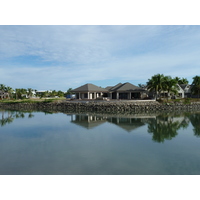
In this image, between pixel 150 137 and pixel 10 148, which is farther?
pixel 150 137

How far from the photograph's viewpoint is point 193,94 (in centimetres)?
6175

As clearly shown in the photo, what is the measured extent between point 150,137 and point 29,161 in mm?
11348

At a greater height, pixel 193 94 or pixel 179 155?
pixel 193 94

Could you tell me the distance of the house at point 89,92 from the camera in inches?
1966

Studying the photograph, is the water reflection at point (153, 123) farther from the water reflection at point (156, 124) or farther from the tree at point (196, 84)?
the tree at point (196, 84)

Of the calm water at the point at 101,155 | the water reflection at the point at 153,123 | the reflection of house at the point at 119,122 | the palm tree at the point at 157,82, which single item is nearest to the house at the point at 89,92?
the palm tree at the point at 157,82

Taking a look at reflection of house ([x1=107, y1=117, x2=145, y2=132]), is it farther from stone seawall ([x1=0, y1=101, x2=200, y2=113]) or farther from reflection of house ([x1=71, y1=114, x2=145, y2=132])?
stone seawall ([x1=0, y1=101, x2=200, y2=113])

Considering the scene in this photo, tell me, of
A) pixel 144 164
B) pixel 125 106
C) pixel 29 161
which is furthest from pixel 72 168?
pixel 125 106

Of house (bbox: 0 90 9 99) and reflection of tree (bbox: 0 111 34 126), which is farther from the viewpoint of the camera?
house (bbox: 0 90 9 99)

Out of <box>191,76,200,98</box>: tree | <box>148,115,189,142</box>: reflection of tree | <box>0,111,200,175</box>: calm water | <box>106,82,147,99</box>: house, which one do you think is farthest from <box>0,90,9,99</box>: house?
<box>191,76,200,98</box>: tree

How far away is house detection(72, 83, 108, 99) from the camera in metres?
49.9

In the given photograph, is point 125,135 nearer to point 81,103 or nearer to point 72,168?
point 72,168

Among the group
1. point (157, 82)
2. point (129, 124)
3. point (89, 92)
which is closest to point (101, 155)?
point (129, 124)
